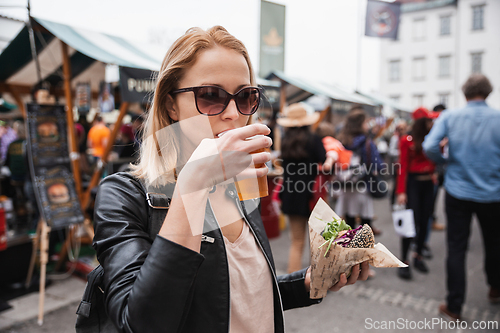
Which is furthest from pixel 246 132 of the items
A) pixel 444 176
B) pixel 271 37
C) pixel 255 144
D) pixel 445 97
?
pixel 445 97

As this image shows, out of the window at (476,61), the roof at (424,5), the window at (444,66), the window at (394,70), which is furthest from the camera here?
the window at (394,70)

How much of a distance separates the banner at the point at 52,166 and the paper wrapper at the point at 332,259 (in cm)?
365

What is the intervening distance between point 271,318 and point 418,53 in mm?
39203

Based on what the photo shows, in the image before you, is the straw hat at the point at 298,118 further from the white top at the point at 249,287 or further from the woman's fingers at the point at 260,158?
the woman's fingers at the point at 260,158

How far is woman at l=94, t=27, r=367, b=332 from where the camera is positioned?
74 centimetres

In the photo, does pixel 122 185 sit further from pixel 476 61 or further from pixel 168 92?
pixel 476 61

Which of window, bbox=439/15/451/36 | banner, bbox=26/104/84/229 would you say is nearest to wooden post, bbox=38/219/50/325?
banner, bbox=26/104/84/229

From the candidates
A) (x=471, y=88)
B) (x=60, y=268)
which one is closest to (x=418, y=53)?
(x=471, y=88)

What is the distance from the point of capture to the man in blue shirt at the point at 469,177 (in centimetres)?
322

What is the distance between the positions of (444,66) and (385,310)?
36.1 meters

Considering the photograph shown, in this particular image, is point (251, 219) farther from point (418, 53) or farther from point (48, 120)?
point (418, 53)

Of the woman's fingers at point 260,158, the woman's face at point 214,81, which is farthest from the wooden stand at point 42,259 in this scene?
the woman's fingers at point 260,158

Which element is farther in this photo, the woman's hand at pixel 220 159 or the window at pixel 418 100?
the window at pixel 418 100

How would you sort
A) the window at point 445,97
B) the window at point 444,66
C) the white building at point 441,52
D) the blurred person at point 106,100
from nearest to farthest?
the blurred person at point 106,100 < the white building at point 441,52 < the window at point 444,66 < the window at point 445,97
